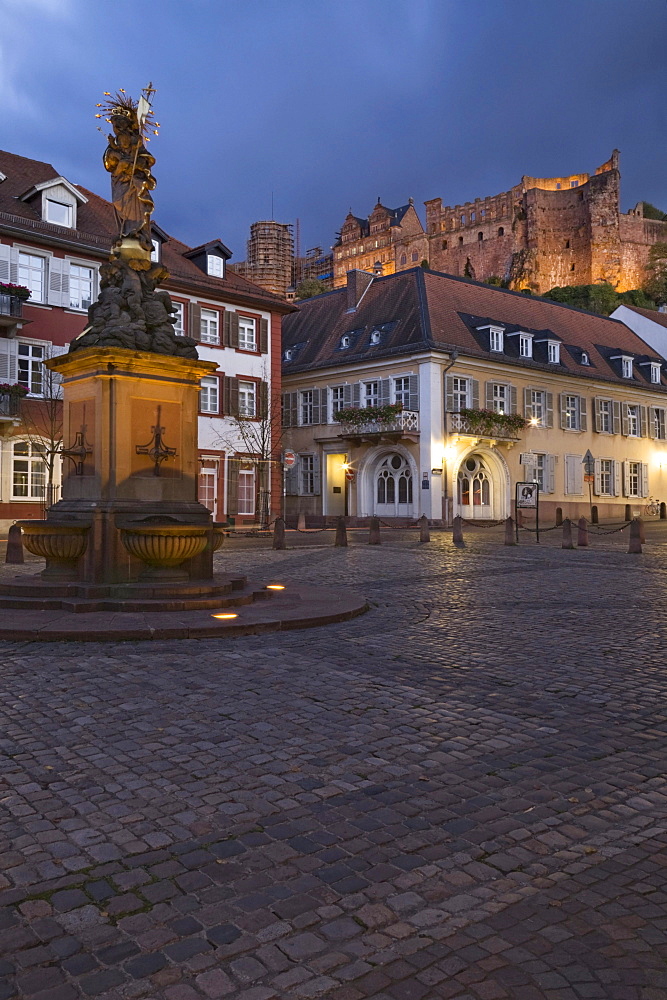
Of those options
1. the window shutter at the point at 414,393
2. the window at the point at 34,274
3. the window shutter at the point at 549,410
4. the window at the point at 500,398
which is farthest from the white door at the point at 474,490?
the window at the point at 34,274

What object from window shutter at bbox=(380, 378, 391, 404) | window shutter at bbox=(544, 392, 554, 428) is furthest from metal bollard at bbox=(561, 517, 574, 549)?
window shutter at bbox=(544, 392, 554, 428)

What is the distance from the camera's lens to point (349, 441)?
38.6 m

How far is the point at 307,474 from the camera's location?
41.5 meters

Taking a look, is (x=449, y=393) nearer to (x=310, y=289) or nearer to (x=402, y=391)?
(x=402, y=391)

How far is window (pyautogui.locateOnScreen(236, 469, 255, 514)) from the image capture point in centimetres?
3506

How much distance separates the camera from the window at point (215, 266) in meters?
35.2

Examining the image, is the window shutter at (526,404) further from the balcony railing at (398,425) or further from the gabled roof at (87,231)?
the gabled roof at (87,231)

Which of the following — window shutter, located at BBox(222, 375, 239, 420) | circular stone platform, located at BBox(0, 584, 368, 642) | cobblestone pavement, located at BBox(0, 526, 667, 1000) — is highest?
window shutter, located at BBox(222, 375, 239, 420)

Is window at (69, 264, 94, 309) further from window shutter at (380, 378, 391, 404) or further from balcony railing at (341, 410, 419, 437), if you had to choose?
window shutter at (380, 378, 391, 404)

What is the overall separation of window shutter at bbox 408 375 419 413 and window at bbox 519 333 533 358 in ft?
23.7

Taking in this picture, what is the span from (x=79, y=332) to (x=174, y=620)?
2489 cm

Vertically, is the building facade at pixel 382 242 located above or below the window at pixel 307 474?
above

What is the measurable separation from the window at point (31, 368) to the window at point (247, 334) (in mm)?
9571

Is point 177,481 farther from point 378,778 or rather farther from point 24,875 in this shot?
point 24,875
